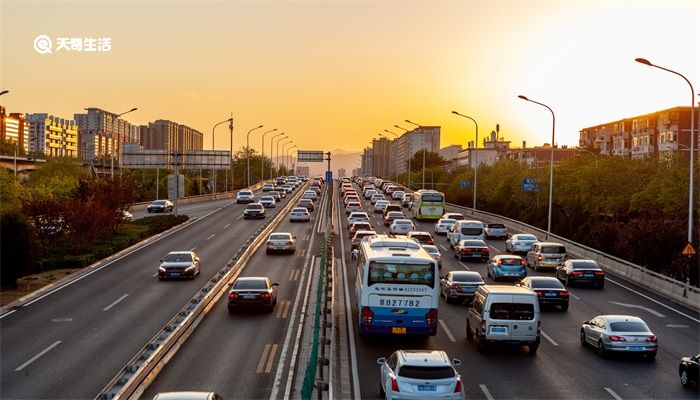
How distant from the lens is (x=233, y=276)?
3866 cm

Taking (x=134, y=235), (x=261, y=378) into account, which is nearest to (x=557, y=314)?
(x=261, y=378)

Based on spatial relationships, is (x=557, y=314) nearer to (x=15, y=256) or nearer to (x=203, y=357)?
(x=203, y=357)

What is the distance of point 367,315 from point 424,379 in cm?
717

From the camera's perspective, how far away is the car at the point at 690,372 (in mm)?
Result: 18922

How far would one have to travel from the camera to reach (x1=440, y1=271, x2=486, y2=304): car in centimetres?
3136

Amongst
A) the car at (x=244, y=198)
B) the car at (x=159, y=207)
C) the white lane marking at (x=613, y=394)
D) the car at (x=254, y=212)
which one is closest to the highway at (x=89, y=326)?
the white lane marking at (x=613, y=394)

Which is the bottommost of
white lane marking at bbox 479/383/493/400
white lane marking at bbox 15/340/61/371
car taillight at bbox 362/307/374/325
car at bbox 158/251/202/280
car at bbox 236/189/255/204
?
white lane marking at bbox 15/340/61/371

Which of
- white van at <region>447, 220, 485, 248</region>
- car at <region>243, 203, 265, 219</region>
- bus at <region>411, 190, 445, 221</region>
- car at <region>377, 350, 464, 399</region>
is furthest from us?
bus at <region>411, 190, 445, 221</region>

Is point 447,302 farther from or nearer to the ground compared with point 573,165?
nearer to the ground

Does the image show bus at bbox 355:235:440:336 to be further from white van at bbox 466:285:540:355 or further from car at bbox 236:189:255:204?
car at bbox 236:189:255:204

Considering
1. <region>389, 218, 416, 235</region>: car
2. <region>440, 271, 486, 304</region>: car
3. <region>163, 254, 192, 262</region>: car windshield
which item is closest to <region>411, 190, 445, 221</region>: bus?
<region>389, 218, 416, 235</region>: car

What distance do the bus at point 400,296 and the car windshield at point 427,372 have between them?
6566mm

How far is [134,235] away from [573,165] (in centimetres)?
4605

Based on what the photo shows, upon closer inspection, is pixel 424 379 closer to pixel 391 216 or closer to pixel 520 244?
pixel 520 244
